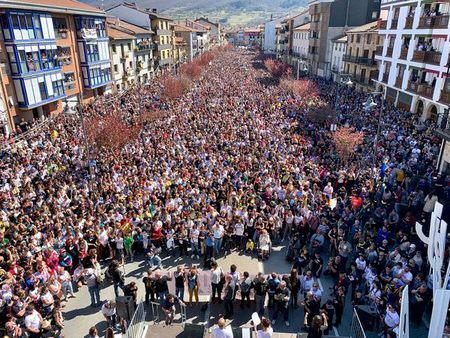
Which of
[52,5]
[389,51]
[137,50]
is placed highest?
[52,5]

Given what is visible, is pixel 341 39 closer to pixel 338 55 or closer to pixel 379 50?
pixel 338 55

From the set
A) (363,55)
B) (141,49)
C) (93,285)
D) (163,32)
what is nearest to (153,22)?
(163,32)

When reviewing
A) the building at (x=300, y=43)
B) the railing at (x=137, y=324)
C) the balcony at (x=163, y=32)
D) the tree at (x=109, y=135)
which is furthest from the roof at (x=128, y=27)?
the railing at (x=137, y=324)

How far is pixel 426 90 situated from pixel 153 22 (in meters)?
47.4

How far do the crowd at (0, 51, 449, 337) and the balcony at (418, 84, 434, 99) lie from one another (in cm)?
458

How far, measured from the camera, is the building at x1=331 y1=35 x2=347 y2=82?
53.4m

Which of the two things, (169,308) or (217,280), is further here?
(217,280)

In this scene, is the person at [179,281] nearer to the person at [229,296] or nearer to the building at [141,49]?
the person at [229,296]

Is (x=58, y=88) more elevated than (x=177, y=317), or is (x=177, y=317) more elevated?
(x=58, y=88)

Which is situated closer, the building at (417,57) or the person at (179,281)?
the person at (179,281)

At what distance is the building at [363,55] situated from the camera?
43.8 m

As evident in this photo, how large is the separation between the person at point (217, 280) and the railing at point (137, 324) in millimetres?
2122

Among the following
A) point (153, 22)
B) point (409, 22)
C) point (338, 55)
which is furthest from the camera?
point (153, 22)

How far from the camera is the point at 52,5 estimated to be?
32656 millimetres
